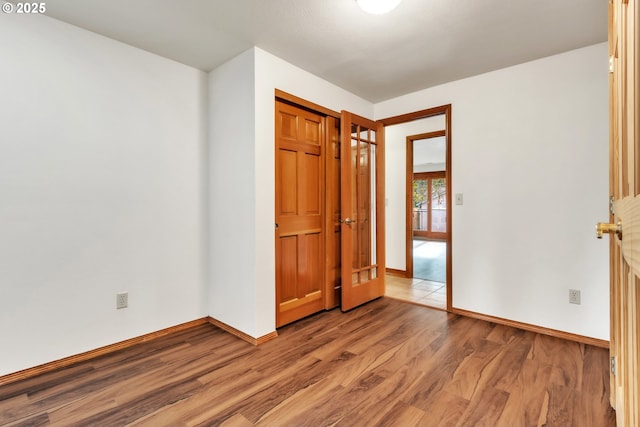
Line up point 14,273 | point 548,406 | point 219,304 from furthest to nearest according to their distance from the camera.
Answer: point 219,304, point 14,273, point 548,406

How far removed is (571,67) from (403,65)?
1348 mm

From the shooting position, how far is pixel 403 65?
2814 millimetres

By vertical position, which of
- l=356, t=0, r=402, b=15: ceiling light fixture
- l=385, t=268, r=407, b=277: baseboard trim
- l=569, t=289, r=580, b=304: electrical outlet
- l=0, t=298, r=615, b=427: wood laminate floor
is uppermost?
l=356, t=0, r=402, b=15: ceiling light fixture

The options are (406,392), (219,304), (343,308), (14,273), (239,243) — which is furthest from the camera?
(343,308)

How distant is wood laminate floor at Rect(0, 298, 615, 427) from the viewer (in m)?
1.62

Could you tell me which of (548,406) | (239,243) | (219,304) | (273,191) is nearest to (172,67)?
(273,191)

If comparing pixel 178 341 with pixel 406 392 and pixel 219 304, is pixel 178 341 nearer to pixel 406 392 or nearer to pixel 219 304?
pixel 219 304

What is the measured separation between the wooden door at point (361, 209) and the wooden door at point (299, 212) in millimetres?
247

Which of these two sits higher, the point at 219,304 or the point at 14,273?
the point at 14,273

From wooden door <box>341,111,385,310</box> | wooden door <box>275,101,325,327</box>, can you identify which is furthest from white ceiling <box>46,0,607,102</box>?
wooden door <box>341,111,385,310</box>

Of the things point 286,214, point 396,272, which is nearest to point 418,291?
point 396,272

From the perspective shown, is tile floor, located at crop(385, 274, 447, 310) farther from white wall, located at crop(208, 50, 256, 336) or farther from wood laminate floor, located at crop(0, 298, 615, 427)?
white wall, located at crop(208, 50, 256, 336)

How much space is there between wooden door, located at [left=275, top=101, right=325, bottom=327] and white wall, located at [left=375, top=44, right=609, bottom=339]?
139 centimetres

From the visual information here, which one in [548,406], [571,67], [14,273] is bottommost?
[548,406]
